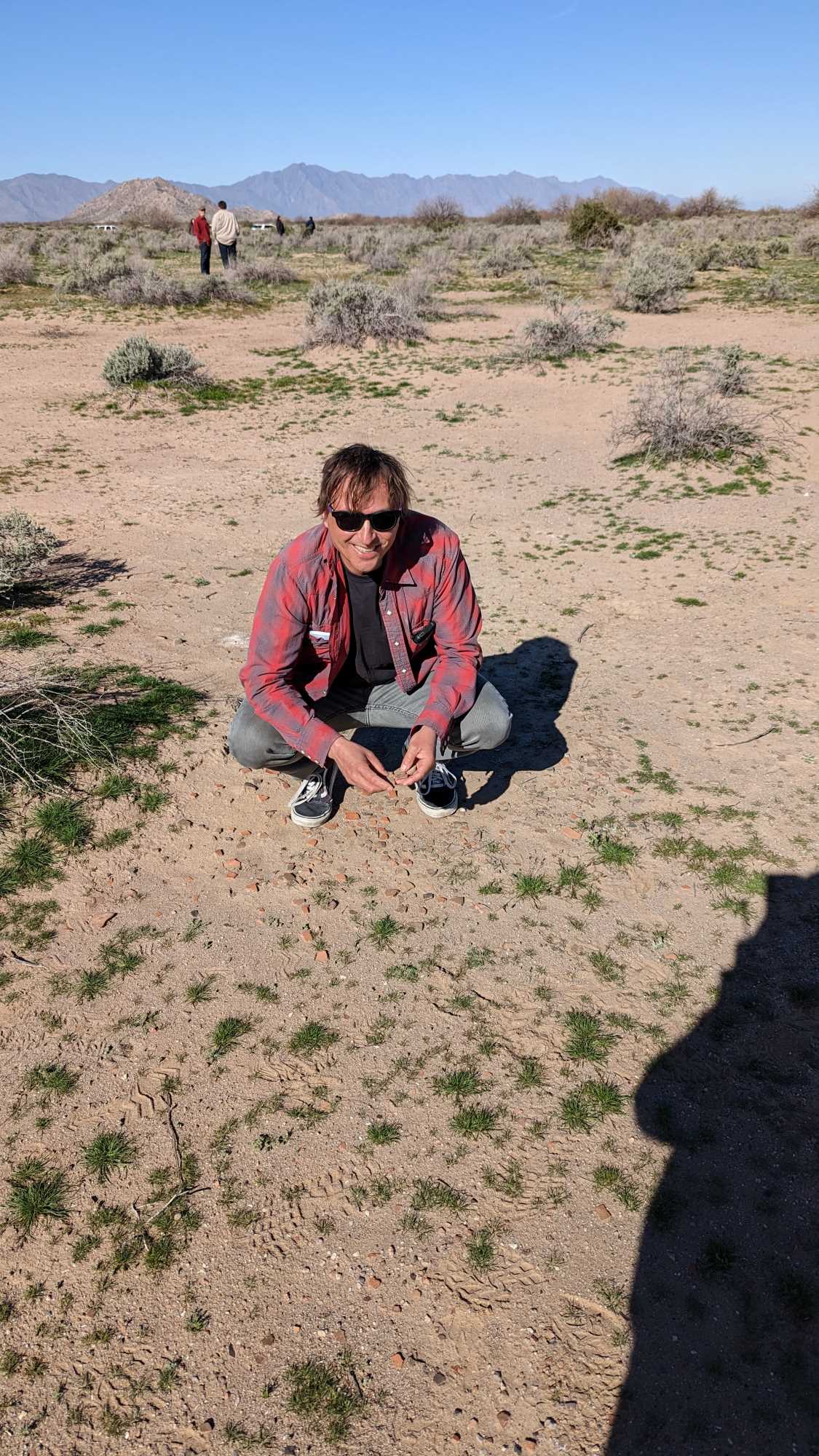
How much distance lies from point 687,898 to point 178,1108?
205 cm

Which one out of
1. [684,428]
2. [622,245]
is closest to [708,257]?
[622,245]

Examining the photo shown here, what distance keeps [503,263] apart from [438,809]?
2189 cm

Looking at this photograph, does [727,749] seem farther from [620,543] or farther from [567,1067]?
[620,543]

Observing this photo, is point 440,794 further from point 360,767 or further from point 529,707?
point 529,707

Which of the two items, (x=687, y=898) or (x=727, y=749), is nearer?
(x=687, y=898)

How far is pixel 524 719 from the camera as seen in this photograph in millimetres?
4520

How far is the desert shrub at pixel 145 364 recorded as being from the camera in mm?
11359

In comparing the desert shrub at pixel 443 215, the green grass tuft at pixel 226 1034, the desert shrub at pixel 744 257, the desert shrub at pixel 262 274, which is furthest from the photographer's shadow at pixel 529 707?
the desert shrub at pixel 443 215

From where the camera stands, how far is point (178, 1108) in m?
2.49

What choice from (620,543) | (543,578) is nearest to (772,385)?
(620,543)

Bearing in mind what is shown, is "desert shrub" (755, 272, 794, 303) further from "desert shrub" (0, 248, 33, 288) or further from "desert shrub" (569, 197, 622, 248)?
"desert shrub" (0, 248, 33, 288)

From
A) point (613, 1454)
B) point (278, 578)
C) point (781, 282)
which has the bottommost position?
point (613, 1454)

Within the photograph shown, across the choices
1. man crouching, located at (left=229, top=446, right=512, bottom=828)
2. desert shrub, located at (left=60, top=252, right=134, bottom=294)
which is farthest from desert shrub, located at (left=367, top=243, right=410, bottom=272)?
man crouching, located at (left=229, top=446, right=512, bottom=828)

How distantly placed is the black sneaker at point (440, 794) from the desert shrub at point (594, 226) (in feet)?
94.0
